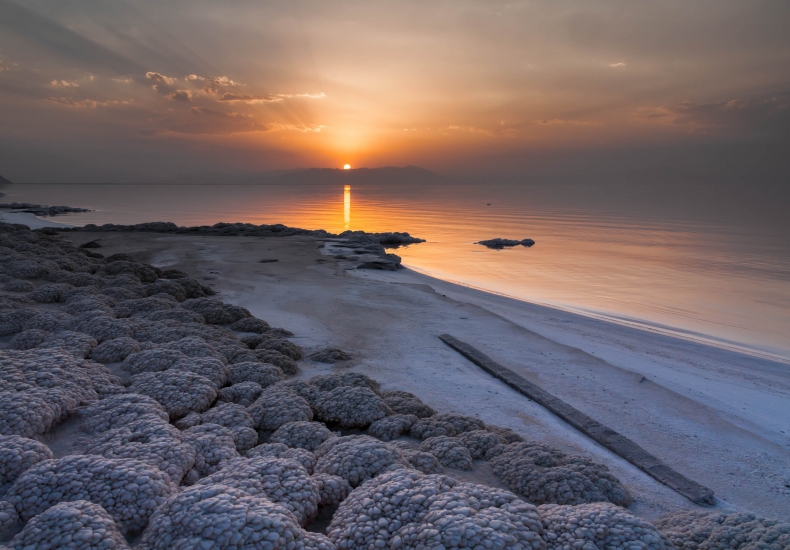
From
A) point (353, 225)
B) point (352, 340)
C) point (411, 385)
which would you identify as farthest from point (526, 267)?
point (353, 225)

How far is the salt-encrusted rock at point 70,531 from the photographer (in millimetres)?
2475

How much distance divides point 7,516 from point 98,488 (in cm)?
46

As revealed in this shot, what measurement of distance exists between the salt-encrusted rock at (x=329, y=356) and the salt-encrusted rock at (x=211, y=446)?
3202 millimetres

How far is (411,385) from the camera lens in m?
6.78

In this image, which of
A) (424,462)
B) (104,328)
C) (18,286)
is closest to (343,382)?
(424,462)

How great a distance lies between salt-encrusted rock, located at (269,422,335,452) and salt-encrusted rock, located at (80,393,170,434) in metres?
1.03

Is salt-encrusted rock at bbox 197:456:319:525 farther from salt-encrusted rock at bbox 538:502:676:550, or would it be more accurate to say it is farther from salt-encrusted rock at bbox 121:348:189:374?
salt-encrusted rock at bbox 121:348:189:374

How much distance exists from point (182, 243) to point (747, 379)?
21.0 meters

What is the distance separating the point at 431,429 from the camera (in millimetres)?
4883

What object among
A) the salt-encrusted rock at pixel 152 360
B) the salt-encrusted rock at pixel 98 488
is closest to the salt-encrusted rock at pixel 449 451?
the salt-encrusted rock at pixel 98 488

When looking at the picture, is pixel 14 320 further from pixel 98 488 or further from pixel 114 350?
pixel 98 488

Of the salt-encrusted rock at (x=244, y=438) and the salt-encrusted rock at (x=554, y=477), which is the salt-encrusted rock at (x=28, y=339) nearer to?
the salt-encrusted rock at (x=244, y=438)

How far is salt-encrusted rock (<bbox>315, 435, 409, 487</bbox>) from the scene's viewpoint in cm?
368

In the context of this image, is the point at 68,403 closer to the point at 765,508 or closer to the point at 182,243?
the point at 765,508
